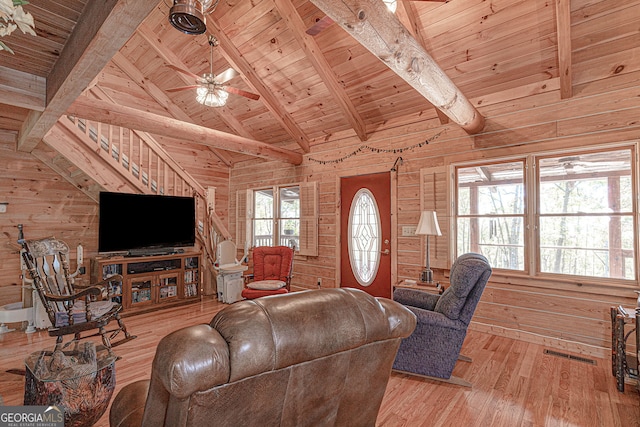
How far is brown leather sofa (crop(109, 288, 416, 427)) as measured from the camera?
785mm

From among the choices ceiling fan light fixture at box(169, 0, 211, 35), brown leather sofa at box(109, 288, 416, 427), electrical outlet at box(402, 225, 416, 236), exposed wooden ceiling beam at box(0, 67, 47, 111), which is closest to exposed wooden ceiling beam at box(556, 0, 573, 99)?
electrical outlet at box(402, 225, 416, 236)

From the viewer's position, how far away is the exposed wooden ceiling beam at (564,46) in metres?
2.80

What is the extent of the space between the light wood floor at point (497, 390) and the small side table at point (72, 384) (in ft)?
1.53

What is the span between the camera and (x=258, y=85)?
4898 millimetres

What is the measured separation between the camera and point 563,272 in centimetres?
346

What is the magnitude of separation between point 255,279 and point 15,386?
2674 mm

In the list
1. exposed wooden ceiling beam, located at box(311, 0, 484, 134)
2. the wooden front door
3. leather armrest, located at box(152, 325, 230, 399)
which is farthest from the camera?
Result: the wooden front door

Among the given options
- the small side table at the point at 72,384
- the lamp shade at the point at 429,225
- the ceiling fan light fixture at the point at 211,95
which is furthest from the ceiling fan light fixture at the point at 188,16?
the lamp shade at the point at 429,225

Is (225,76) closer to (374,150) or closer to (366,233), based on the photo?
(374,150)

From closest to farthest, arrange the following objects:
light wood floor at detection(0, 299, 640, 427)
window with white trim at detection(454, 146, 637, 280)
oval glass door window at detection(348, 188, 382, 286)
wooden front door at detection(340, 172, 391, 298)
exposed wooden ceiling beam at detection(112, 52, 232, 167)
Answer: light wood floor at detection(0, 299, 640, 427) < window with white trim at detection(454, 146, 637, 280) < wooden front door at detection(340, 172, 391, 298) < oval glass door window at detection(348, 188, 382, 286) < exposed wooden ceiling beam at detection(112, 52, 232, 167)

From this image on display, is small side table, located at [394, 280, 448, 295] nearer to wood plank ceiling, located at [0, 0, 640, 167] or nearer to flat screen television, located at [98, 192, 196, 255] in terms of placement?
wood plank ceiling, located at [0, 0, 640, 167]

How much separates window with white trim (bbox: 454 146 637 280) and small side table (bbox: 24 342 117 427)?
12.6 ft

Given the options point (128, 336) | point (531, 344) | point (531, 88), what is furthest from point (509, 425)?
point (128, 336)

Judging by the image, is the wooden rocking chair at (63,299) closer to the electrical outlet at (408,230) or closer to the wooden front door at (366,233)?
the wooden front door at (366,233)
